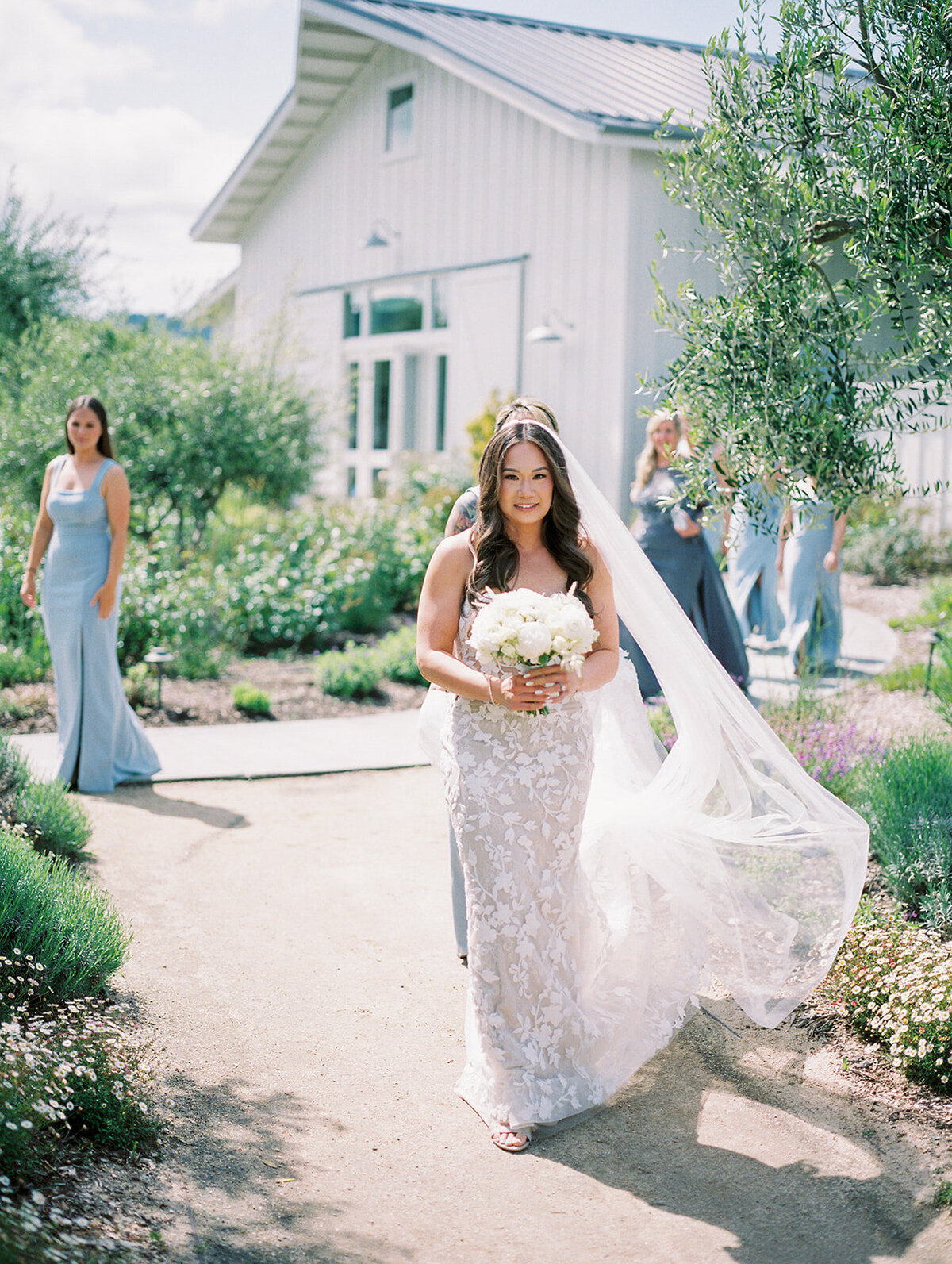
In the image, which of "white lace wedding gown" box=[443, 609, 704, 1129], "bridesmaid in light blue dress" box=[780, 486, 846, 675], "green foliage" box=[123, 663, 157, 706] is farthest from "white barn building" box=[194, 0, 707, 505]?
"white lace wedding gown" box=[443, 609, 704, 1129]

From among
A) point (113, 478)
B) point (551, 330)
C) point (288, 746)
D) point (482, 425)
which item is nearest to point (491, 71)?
point (551, 330)

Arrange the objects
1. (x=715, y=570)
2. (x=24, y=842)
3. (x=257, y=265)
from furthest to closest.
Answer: (x=257, y=265)
(x=715, y=570)
(x=24, y=842)

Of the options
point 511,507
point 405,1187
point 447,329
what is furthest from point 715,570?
point 447,329

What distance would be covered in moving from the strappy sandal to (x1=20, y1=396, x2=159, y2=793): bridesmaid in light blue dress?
165 inches

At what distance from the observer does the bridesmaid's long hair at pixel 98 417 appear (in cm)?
692

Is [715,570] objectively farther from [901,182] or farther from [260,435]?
[260,435]

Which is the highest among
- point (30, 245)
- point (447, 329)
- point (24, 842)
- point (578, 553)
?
point (30, 245)

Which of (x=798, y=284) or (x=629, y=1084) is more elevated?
(x=798, y=284)

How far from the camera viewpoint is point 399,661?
398 inches

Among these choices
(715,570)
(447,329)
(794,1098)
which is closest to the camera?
(794,1098)

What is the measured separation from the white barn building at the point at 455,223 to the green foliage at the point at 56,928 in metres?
8.16

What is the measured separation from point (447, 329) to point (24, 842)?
12.7m

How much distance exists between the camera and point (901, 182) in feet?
13.4

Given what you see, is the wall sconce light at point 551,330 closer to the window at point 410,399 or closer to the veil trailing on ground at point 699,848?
the window at point 410,399
